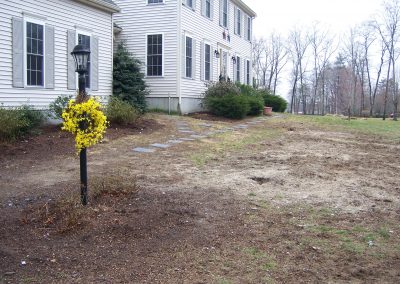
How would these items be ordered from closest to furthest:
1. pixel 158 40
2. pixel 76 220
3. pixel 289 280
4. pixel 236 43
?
pixel 289 280
pixel 76 220
pixel 158 40
pixel 236 43

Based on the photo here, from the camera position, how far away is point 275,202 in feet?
17.9

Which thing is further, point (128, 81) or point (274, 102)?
point (274, 102)

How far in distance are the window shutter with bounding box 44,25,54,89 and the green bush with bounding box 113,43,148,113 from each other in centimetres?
→ 312

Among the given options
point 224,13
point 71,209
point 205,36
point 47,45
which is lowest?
point 71,209

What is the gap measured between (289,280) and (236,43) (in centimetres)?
2137

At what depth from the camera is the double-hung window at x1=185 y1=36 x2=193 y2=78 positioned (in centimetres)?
1736

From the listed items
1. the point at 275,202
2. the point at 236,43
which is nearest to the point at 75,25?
the point at 275,202

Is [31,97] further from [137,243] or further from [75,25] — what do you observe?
[137,243]

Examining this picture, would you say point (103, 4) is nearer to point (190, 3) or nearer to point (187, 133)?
point (190, 3)

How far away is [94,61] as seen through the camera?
44.2 feet

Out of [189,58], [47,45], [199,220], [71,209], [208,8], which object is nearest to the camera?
[71,209]

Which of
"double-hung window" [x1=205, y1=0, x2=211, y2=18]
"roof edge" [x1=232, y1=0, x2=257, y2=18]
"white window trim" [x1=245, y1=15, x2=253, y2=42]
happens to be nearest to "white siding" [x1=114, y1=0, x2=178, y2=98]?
"double-hung window" [x1=205, y1=0, x2=211, y2=18]

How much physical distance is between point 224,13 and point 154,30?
5978mm

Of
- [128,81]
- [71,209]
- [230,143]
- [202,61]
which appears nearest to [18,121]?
[230,143]
